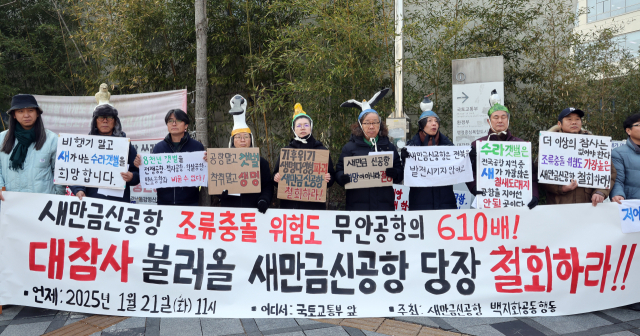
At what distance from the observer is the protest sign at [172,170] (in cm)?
316

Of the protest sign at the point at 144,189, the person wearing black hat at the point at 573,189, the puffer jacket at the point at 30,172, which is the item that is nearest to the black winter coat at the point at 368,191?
the person wearing black hat at the point at 573,189

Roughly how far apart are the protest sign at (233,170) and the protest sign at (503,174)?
5.49 ft

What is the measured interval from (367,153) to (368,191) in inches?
11.6

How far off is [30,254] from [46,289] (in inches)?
10.9

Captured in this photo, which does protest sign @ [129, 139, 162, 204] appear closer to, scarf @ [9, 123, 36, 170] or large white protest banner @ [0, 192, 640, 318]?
scarf @ [9, 123, 36, 170]

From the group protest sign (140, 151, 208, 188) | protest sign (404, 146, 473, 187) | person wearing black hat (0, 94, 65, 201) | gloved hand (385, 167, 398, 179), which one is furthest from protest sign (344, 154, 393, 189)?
person wearing black hat (0, 94, 65, 201)

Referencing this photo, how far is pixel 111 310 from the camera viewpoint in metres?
2.75

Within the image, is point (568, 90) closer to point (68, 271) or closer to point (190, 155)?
point (190, 155)

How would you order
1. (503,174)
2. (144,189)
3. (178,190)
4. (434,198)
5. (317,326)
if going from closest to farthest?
(317,326)
(503,174)
(434,198)
(178,190)
(144,189)

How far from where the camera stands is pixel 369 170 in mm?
3041

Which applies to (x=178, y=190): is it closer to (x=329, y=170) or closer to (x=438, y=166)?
(x=329, y=170)

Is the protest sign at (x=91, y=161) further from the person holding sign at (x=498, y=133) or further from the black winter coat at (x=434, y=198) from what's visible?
the person holding sign at (x=498, y=133)

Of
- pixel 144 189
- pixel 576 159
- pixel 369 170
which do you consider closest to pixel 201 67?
pixel 144 189

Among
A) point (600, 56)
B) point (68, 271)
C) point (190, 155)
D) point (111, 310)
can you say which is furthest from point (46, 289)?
point (600, 56)
